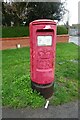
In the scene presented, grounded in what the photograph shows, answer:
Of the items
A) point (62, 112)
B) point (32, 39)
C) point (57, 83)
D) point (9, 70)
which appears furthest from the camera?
point (9, 70)

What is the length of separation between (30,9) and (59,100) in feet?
45.1

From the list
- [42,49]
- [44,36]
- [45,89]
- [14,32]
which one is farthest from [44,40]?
[14,32]

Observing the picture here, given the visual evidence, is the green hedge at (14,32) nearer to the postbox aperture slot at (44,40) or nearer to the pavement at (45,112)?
the postbox aperture slot at (44,40)

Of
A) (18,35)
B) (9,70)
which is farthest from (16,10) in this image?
(9,70)

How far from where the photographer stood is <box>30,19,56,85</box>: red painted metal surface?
174 inches

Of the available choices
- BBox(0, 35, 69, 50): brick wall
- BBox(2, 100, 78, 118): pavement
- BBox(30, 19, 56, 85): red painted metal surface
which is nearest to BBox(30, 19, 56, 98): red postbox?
BBox(30, 19, 56, 85): red painted metal surface

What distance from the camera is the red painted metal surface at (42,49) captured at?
174 inches

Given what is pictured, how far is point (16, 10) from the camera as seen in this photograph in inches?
668

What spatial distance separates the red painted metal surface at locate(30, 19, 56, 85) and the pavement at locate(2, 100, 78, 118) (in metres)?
0.66

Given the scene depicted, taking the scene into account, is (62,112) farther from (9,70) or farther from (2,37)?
(2,37)

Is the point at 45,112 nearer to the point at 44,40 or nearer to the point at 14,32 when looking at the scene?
the point at 44,40

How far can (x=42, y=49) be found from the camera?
450cm

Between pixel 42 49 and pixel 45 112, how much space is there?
1.30 metres

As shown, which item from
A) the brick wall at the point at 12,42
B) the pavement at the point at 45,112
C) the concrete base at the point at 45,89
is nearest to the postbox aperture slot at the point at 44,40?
the concrete base at the point at 45,89
